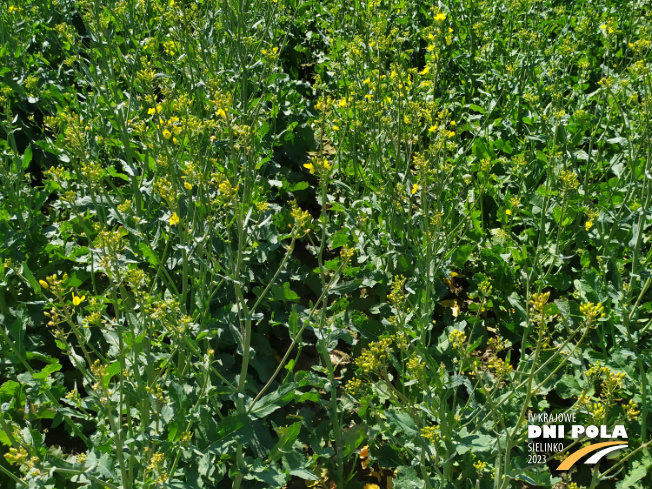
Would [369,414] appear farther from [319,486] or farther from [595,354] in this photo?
[595,354]

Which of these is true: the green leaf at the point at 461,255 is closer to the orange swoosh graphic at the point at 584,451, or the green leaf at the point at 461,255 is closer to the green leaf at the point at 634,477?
the orange swoosh graphic at the point at 584,451

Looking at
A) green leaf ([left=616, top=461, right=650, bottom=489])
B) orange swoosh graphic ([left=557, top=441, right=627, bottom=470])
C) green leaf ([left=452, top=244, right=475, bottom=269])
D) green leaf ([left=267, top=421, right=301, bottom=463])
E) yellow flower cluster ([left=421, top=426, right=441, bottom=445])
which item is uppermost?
green leaf ([left=452, top=244, right=475, bottom=269])

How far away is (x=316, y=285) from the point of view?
359cm

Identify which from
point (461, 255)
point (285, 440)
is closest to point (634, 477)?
point (461, 255)

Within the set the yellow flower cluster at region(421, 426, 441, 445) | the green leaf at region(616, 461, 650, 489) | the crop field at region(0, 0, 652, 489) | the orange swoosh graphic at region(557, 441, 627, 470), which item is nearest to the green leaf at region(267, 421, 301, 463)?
the crop field at region(0, 0, 652, 489)

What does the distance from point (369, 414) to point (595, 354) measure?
3.48 feet

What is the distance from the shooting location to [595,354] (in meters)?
2.93

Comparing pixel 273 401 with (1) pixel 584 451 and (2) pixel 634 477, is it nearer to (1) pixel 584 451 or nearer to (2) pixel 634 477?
(1) pixel 584 451

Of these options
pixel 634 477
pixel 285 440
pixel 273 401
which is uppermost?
pixel 273 401

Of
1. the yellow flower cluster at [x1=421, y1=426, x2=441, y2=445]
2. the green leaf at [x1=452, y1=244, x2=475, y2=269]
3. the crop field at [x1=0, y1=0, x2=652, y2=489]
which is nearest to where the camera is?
the yellow flower cluster at [x1=421, y1=426, x2=441, y2=445]

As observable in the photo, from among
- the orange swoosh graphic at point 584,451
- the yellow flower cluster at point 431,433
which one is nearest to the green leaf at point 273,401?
the yellow flower cluster at point 431,433

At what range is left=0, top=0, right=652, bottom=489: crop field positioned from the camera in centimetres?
231

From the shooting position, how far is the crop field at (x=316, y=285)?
231 cm

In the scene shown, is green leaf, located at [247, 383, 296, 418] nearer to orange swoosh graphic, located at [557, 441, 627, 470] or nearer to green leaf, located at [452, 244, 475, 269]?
orange swoosh graphic, located at [557, 441, 627, 470]
